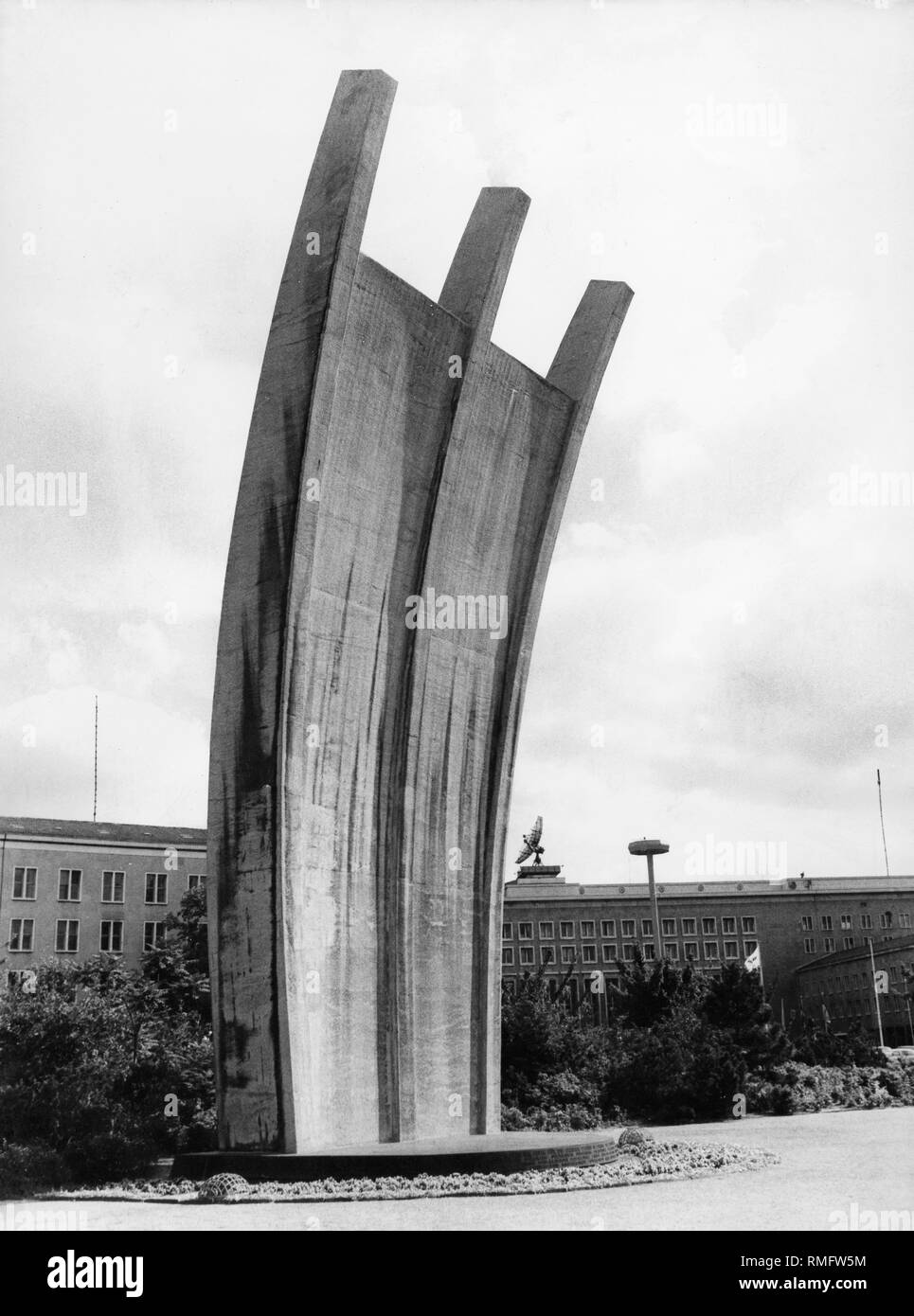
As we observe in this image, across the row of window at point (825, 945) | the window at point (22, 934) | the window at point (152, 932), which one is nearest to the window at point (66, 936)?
the window at point (22, 934)

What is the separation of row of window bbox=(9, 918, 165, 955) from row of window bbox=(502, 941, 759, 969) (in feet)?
86.2

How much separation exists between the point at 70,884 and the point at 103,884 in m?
1.44

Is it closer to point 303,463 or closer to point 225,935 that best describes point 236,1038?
point 225,935

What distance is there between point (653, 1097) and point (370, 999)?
11.8m

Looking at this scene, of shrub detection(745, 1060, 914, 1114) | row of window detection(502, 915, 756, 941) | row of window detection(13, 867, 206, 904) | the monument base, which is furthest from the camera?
row of window detection(502, 915, 756, 941)

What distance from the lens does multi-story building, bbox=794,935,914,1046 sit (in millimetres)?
70562

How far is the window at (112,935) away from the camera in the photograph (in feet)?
173

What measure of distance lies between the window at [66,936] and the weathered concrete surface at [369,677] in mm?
37313

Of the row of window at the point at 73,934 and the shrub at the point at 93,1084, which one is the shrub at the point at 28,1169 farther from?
the row of window at the point at 73,934

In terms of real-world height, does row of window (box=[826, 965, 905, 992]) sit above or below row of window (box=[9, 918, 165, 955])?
below

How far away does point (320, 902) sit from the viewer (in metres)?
15.2

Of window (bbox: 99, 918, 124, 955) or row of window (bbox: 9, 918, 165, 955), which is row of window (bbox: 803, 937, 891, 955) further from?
window (bbox: 99, 918, 124, 955)

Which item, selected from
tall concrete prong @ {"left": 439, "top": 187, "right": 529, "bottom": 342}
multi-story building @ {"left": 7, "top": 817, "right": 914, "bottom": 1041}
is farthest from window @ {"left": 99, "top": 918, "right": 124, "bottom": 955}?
tall concrete prong @ {"left": 439, "top": 187, "right": 529, "bottom": 342}

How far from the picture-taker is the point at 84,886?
52781 mm
